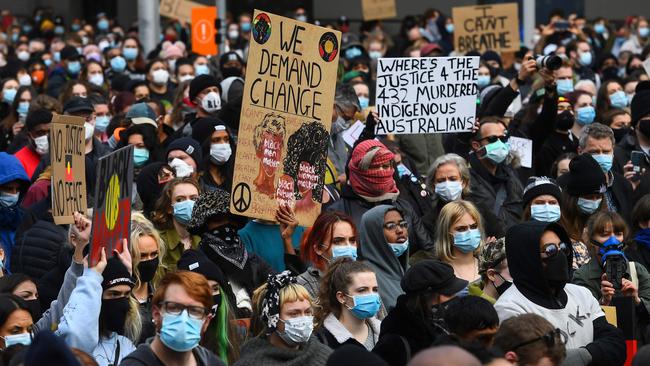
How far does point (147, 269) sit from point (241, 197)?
85 cm

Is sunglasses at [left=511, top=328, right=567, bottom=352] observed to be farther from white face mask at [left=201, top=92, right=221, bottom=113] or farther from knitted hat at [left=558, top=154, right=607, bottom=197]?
white face mask at [left=201, top=92, right=221, bottom=113]

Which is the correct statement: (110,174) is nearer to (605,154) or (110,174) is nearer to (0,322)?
(0,322)

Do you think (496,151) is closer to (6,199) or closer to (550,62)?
(550,62)

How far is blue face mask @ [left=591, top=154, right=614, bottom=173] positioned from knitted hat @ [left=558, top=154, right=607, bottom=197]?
693mm

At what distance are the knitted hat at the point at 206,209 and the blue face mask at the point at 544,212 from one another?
2056 millimetres

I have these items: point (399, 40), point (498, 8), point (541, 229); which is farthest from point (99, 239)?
point (399, 40)

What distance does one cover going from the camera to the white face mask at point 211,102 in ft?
42.2

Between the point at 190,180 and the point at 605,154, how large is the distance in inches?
126

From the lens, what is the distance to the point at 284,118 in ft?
31.7

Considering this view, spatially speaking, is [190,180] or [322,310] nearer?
[322,310]

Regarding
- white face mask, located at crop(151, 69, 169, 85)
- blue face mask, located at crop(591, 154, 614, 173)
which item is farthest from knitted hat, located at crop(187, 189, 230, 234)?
white face mask, located at crop(151, 69, 169, 85)

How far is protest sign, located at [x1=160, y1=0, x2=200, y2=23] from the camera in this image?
21.5 meters

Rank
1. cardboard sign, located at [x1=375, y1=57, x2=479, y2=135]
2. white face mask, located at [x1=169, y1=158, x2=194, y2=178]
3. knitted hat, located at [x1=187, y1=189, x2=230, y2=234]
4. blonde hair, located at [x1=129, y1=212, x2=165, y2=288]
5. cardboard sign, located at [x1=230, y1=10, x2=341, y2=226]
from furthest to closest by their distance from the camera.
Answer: cardboard sign, located at [x1=375, y1=57, x2=479, y2=135] → white face mask, located at [x1=169, y1=158, x2=194, y2=178] → cardboard sign, located at [x1=230, y1=10, x2=341, y2=226] → knitted hat, located at [x1=187, y1=189, x2=230, y2=234] → blonde hair, located at [x1=129, y1=212, x2=165, y2=288]

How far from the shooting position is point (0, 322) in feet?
23.2
